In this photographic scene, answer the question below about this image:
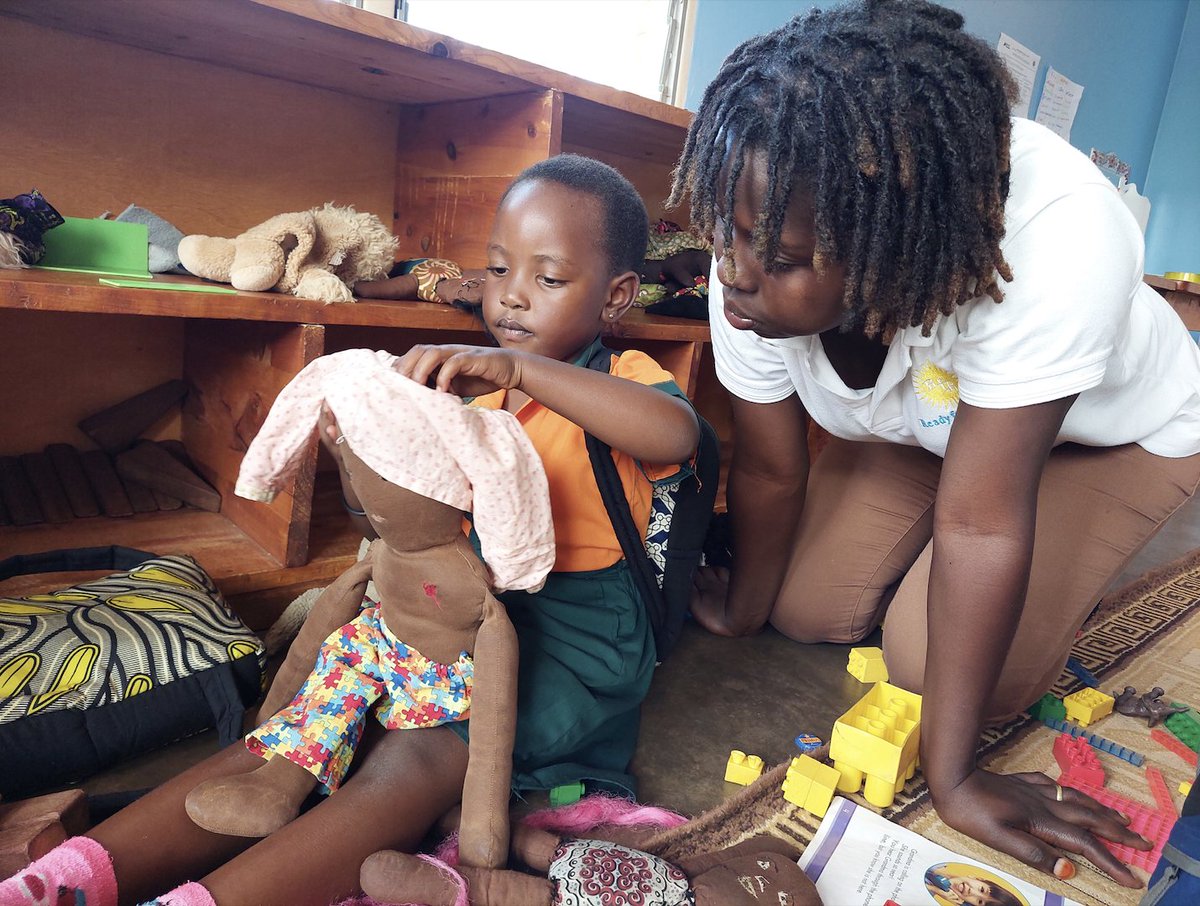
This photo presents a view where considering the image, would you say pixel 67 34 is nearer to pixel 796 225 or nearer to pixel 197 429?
pixel 197 429

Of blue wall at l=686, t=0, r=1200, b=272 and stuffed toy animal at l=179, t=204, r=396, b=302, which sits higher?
blue wall at l=686, t=0, r=1200, b=272

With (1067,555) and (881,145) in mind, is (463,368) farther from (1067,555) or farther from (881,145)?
(1067,555)

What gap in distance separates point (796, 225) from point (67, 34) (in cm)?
123

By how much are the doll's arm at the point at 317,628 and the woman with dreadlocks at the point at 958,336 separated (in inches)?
19.0

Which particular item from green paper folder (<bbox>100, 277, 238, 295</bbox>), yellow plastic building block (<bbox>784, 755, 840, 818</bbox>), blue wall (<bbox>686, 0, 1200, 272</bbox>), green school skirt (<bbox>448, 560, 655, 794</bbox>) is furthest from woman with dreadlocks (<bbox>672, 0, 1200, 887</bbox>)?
blue wall (<bbox>686, 0, 1200, 272</bbox>)

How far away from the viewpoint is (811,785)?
96 cm

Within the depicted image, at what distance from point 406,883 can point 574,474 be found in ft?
1.40

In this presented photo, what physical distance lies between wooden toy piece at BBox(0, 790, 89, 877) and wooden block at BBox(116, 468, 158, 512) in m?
0.67

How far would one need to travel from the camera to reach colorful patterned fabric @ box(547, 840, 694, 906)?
28.0 inches

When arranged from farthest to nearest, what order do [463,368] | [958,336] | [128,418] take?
[128,418] → [958,336] → [463,368]

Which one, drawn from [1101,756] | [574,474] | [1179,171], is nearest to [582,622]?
[574,474]

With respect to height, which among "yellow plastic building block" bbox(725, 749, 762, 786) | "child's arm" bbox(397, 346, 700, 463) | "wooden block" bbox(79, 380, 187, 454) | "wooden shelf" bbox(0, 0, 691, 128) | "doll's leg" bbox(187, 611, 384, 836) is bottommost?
"yellow plastic building block" bbox(725, 749, 762, 786)

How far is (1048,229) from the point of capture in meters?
0.81

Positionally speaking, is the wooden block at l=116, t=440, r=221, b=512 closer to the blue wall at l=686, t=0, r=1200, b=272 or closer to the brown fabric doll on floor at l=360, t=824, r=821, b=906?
the brown fabric doll on floor at l=360, t=824, r=821, b=906
